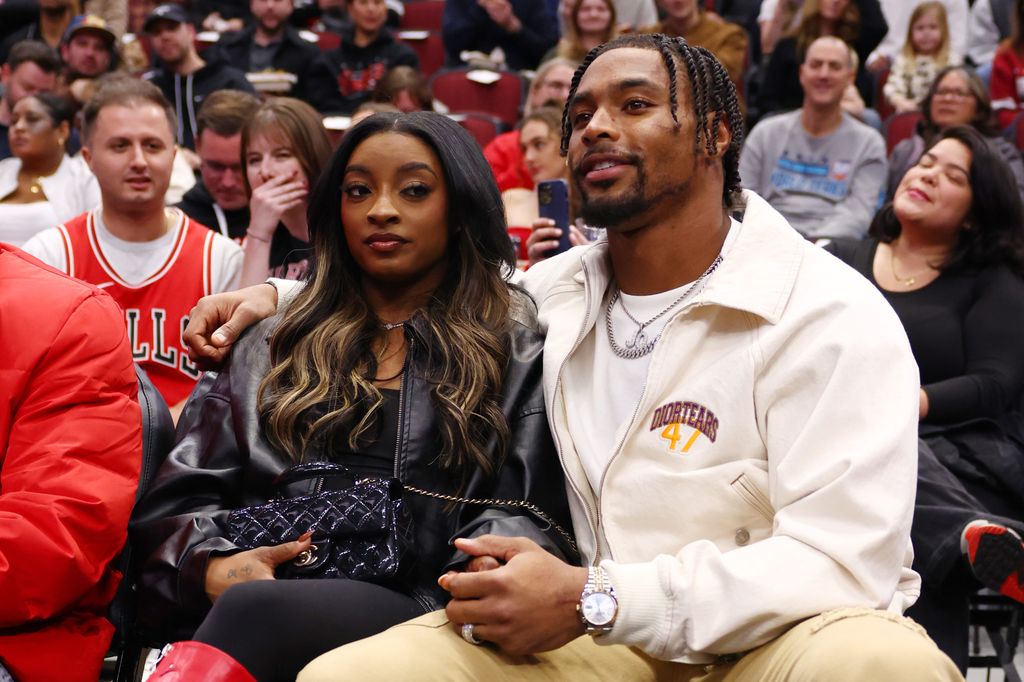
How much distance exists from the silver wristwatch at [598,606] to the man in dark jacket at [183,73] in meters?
6.34

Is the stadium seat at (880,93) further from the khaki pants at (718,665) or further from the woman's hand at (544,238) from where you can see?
the khaki pants at (718,665)

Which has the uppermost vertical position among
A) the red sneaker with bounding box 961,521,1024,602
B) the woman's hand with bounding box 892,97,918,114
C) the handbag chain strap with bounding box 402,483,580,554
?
the woman's hand with bounding box 892,97,918,114

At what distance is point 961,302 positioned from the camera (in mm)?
3727

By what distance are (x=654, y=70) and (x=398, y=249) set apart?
2.01 ft

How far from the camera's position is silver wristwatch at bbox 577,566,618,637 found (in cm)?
196

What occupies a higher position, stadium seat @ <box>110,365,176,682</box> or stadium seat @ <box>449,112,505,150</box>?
stadium seat @ <box>449,112,505,150</box>

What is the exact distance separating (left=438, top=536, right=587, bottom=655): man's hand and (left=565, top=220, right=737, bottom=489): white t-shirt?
285 millimetres

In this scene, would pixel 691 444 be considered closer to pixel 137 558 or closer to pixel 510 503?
pixel 510 503

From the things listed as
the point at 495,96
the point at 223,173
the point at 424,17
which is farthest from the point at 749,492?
the point at 424,17

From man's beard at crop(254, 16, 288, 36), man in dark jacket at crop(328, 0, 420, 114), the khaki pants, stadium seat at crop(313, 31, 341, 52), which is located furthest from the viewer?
stadium seat at crop(313, 31, 341, 52)

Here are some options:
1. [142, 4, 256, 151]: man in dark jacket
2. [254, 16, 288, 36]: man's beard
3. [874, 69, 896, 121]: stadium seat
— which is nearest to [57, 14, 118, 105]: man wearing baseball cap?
[142, 4, 256, 151]: man in dark jacket

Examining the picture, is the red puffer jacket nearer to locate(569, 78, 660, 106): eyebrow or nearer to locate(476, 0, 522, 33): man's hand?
locate(569, 78, 660, 106): eyebrow

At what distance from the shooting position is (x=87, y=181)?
5.74 meters

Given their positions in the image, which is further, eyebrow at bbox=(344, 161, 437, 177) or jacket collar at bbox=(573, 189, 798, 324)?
eyebrow at bbox=(344, 161, 437, 177)
